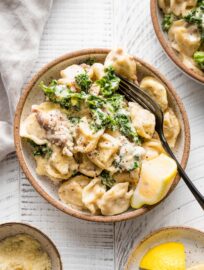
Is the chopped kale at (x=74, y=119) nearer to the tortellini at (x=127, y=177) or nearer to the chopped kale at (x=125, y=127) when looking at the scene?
the chopped kale at (x=125, y=127)

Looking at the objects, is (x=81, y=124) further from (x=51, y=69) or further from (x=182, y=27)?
(x=182, y=27)

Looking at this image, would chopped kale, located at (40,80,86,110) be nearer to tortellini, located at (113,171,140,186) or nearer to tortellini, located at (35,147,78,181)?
tortellini, located at (35,147,78,181)

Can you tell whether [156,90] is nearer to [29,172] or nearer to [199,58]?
[199,58]

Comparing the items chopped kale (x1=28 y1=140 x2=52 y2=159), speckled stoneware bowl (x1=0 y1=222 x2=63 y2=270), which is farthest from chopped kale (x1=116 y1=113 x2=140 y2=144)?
speckled stoneware bowl (x1=0 y1=222 x2=63 y2=270)

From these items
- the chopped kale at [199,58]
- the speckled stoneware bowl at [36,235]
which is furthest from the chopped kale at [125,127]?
the speckled stoneware bowl at [36,235]

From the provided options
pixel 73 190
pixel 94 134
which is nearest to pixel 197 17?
pixel 94 134

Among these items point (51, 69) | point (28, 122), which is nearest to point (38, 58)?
point (51, 69)
